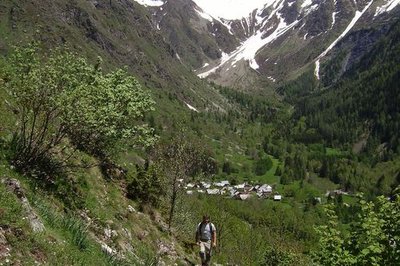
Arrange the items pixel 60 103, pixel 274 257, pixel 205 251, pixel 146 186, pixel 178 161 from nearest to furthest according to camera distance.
Answer: pixel 60 103, pixel 205 251, pixel 146 186, pixel 178 161, pixel 274 257

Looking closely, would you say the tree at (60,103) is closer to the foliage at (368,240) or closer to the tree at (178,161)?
the foliage at (368,240)

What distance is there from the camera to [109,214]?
25.8m

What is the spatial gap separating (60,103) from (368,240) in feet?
43.4

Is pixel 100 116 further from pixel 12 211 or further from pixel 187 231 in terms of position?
pixel 187 231

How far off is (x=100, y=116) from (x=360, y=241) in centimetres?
1214

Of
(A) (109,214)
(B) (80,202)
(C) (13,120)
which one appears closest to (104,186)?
(A) (109,214)

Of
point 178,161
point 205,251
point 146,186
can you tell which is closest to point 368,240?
point 205,251

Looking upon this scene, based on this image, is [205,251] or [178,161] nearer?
[205,251]

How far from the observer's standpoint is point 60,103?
18.2 metres

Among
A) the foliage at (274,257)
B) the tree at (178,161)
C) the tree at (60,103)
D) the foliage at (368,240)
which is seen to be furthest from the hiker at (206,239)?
the foliage at (274,257)

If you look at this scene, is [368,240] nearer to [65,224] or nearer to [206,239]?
[206,239]

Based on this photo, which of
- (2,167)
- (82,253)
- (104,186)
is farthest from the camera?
(104,186)

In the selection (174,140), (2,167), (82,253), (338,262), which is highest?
(174,140)

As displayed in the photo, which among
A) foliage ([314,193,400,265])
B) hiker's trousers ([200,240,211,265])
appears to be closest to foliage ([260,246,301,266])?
hiker's trousers ([200,240,211,265])
